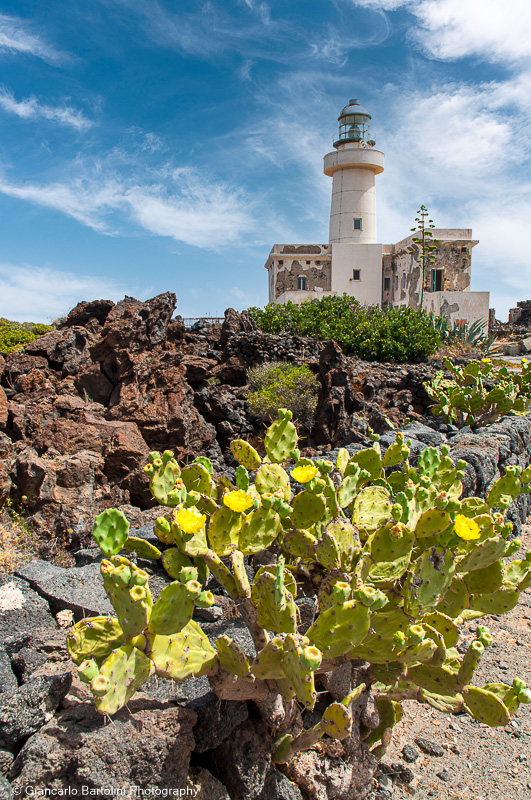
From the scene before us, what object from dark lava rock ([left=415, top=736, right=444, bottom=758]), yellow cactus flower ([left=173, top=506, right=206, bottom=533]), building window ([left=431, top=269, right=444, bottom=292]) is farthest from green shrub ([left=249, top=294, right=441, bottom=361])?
yellow cactus flower ([left=173, top=506, right=206, bottom=533])

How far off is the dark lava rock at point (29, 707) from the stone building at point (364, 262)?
996 inches

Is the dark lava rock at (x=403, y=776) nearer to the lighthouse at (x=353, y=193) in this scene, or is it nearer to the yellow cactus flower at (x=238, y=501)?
the yellow cactus flower at (x=238, y=501)

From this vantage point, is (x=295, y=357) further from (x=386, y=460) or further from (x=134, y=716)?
(x=134, y=716)

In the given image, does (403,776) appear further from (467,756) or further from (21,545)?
(21,545)

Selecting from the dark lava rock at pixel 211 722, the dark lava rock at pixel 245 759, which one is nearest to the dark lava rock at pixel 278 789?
the dark lava rock at pixel 245 759

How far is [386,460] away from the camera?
3660 millimetres

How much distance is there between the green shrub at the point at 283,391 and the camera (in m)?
10.1

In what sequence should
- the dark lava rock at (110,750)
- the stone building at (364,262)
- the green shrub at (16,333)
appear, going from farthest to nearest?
1. the stone building at (364,262)
2. the green shrub at (16,333)
3. the dark lava rock at (110,750)

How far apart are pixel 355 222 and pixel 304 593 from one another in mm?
30068

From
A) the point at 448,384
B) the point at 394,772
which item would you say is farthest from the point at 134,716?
the point at 448,384

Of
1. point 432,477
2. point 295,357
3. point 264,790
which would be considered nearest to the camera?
point 264,790

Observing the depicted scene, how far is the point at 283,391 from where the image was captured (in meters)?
10.4

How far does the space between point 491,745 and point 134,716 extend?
6.84 feet

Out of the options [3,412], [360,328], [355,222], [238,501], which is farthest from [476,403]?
[355,222]
